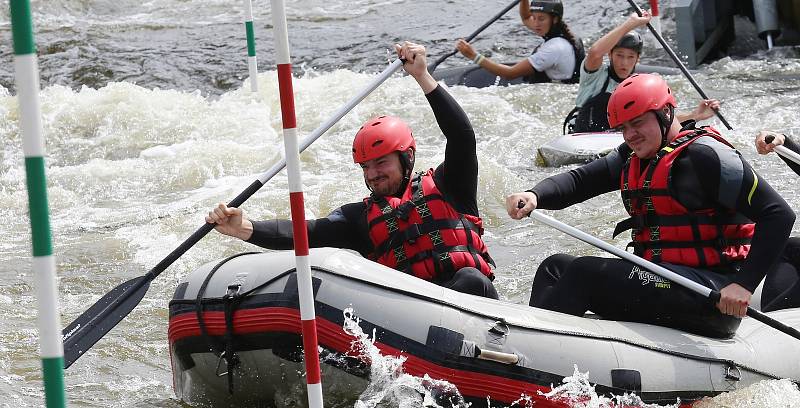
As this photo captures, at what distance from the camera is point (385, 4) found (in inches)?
651

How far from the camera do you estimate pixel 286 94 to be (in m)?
3.10

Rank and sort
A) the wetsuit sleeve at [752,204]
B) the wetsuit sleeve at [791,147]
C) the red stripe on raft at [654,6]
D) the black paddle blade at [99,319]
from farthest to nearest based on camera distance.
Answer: the red stripe on raft at [654,6]
the wetsuit sleeve at [791,147]
the black paddle blade at [99,319]
the wetsuit sleeve at [752,204]

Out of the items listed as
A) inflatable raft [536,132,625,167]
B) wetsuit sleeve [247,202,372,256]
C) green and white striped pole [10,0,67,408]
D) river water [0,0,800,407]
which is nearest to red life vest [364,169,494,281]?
wetsuit sleeve [247,202,372,256]

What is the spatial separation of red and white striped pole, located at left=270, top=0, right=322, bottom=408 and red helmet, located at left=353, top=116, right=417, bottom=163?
1099mm

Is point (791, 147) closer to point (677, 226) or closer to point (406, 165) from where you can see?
point (677, 226)

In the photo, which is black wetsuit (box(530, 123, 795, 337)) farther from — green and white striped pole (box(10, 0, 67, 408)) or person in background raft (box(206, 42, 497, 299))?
green and white striped pole (box(10, 0, 67, 408))

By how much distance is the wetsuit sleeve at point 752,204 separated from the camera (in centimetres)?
386

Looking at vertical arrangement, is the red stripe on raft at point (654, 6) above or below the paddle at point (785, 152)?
above

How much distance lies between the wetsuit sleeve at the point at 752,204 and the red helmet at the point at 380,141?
1.11m

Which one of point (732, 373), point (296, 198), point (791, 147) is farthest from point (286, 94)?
point (791, 147)

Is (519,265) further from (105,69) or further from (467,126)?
(105,69)

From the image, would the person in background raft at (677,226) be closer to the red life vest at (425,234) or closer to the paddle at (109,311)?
the red life vest at (425,234)

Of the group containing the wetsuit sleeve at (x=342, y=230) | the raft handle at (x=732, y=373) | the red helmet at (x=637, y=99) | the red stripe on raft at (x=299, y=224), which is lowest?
the raft handle at (x=732, y=373)

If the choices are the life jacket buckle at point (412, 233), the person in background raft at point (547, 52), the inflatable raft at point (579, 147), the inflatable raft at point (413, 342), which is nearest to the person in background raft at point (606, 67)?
the inflatable raft at point (579, 147)
